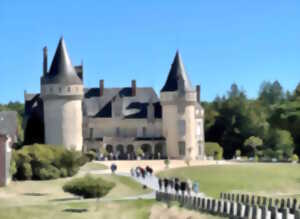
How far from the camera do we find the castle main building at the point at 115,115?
238 feet

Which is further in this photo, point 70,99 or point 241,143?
point 241,143

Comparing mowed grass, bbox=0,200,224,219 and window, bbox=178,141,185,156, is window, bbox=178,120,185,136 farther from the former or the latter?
mowed grass, bbox=0,200,224,219

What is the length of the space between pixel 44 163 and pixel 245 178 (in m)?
14.9

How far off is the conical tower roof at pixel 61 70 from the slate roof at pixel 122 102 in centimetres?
933

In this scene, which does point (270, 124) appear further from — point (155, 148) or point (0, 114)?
point (0, 114)

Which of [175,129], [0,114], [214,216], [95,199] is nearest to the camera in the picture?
[214,216]

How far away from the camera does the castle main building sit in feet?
238

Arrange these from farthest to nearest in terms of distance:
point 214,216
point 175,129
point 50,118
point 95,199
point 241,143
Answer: point 241,143, point 175,129, point 50,118, point 95,199, point 214,216

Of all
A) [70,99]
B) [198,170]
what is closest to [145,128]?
[70,99]

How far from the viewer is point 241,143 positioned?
87250 millimetres

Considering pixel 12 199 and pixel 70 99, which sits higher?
pixel 70 99

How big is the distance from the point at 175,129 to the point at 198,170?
20642 millimetres

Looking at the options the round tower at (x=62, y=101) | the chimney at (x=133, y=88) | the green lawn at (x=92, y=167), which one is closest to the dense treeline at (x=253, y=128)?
the chimney at (x=133, y=88)

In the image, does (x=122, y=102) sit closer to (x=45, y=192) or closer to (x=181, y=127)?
(x=181, y=127)
